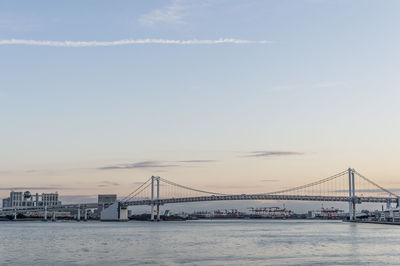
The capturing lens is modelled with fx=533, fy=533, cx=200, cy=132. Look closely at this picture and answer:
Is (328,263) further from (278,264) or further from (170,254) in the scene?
(170,254)

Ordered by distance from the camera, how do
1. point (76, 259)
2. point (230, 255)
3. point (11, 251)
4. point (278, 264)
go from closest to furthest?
1. point (278, 264)
2. point (76, 259)
3. point (230, 255)
4. point (11, 251)

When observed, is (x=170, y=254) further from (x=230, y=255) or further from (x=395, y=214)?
(x=395, y=214)

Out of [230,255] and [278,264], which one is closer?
[278,264]

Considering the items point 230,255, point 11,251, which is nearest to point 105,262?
point 230,255

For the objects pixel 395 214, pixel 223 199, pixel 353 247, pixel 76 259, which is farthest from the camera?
pixel 223 199

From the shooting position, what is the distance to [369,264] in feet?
106

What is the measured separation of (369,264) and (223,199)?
112548 mm

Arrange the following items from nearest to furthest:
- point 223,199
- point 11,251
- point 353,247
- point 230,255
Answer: point 230,255 < point 11,251 < point 353,247 < point 223,199

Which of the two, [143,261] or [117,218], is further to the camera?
[117,218]

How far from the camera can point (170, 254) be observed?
124 feet

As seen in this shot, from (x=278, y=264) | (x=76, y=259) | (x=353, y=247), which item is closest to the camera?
(x=278, y=264)

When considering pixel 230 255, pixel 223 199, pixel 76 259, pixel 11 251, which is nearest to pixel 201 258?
pixel 230 255

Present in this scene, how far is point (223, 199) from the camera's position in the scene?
474 ft

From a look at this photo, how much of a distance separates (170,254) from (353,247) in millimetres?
16828
